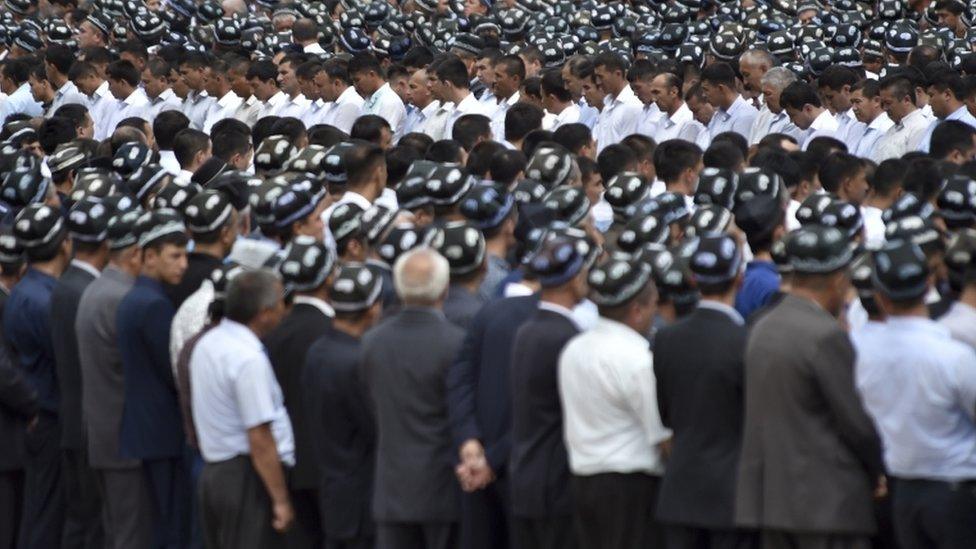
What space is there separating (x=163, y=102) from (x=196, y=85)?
17.2 inches

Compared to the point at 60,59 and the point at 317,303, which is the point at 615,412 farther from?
the point at 60,59

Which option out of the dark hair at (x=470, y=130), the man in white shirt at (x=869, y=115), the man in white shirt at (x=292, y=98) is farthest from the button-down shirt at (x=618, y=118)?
the man in white shirt at (x=292, y=98)

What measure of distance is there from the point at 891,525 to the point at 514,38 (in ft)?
58.3

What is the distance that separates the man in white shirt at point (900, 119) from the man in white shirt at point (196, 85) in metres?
7.74

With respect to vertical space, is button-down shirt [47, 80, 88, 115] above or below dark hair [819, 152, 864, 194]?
below

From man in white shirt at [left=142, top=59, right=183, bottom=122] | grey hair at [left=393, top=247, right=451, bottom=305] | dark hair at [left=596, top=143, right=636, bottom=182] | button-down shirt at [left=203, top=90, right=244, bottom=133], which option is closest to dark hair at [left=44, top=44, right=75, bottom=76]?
man in white shirt at [left=142, top=59, right=183, bottom=122]

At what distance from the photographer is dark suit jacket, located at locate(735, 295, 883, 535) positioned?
8375mm

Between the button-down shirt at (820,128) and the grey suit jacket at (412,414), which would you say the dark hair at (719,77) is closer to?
the button-down shirt at (820,128)

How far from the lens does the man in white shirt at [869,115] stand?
55.9 ft

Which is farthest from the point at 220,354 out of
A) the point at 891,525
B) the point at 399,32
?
the point at 399,32

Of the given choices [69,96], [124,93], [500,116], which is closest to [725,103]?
[500,116]

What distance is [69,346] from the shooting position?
11.4 metres

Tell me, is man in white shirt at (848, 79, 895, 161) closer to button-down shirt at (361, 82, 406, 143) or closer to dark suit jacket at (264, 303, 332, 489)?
button-down shirt at (361, 82, 406, 143)

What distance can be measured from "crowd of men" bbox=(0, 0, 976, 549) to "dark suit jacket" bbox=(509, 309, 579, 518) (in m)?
0.01
